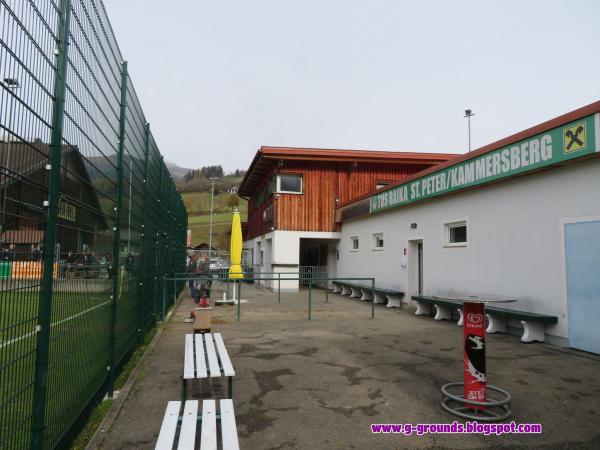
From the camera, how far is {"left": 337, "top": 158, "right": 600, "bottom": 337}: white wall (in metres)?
7.37

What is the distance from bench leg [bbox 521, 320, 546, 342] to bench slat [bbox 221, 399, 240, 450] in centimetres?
640

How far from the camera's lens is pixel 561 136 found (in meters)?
7.16

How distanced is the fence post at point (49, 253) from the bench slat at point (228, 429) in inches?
44.0

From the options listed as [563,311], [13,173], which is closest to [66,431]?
[13,173]

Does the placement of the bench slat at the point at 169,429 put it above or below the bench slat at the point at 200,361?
below

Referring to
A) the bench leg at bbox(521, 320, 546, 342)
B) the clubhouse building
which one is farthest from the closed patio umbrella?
the bench leg at bbox(521, 320, 546, 342)

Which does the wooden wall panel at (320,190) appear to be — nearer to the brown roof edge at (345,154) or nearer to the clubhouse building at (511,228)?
the brown roof edge at (345,154)

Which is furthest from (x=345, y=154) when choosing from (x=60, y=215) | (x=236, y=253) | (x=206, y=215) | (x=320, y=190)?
(x=206, y=215)

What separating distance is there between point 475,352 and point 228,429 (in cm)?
263

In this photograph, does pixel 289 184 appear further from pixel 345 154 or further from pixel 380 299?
pixel 380 299

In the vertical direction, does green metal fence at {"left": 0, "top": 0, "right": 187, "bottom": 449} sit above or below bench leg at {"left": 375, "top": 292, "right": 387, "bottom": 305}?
above

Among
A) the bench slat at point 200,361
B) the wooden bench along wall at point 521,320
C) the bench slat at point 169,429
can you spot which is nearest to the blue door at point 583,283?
the wooden bench along wall at point 521,320

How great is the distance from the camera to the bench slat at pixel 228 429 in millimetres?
2580

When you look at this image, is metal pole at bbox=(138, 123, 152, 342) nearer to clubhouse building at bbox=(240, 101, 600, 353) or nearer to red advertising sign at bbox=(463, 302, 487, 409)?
red advertising sign at bbox=(463, 302, 487, 409)
